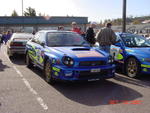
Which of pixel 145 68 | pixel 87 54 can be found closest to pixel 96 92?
pixel 87 54

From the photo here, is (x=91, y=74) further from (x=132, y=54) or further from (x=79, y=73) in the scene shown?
(x=132, y=54)

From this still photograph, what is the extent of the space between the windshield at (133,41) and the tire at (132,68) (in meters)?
0.75

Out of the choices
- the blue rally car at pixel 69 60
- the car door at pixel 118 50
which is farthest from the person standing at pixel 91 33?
the blue rally car at pixel 69 60

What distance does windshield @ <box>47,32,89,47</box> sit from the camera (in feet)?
22.3

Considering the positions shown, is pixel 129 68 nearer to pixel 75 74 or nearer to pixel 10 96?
pixel 75 74

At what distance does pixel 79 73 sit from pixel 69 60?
0.43 metres

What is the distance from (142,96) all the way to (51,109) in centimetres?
227

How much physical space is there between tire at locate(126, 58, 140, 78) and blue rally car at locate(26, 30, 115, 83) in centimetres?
116

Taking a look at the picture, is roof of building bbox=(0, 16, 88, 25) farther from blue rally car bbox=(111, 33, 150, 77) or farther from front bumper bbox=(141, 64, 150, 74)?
front bumper bbox=(141, 64, 150, 74)

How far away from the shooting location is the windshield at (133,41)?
25.4 feet

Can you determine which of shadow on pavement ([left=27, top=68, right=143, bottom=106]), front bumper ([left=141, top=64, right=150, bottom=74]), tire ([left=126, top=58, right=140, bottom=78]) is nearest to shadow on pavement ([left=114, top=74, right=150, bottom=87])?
tire ([left=126, top=58, right=140, bottom=78])

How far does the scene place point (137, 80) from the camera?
680 cm

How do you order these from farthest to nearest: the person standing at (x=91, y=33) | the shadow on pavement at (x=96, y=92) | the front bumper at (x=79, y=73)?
the person standing at (x=91, y=33) → the front bumper at (x=79, y=73) → the shadow on pavement at (x=96, y=92)

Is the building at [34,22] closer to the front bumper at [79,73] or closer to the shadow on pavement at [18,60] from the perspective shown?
the shadow on pavement at [18,60]
